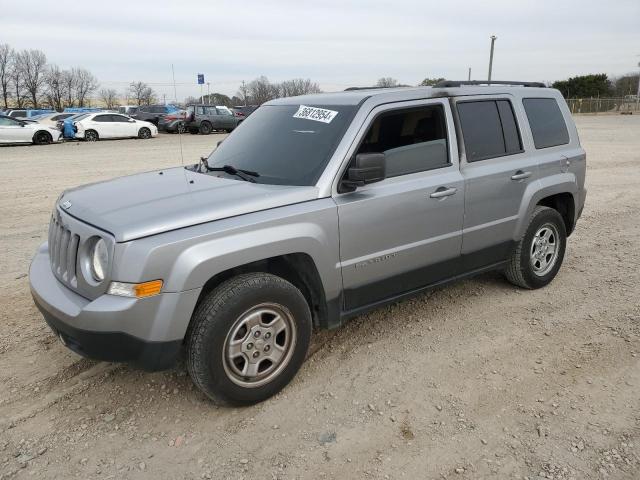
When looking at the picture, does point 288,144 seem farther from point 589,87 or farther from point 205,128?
point 589,87

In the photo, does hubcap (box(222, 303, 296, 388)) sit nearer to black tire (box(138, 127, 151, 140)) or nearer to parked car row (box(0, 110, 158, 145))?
parked car row (box(0, 110, 158, 145))

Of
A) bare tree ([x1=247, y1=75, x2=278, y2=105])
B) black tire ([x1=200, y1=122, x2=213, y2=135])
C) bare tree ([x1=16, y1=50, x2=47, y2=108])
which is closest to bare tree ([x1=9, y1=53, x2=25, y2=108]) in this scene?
bare tree ([x1=16, y1=50, x2=47, y2=108])

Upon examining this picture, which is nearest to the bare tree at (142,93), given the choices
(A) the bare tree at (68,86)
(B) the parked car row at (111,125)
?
(A) the bare tree at (68,86)

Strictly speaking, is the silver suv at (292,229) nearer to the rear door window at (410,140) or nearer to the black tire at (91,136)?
the rear door window at (410,140)

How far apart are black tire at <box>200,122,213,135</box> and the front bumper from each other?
26.3 meters

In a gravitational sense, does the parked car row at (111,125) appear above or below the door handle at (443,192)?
above

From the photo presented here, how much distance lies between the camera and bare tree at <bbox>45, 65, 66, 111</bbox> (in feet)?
268

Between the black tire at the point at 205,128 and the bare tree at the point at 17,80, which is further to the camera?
the bare tree at the point at 17,80

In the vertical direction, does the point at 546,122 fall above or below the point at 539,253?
above

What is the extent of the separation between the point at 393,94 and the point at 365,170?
0.87 meters

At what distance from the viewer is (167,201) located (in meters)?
3.18

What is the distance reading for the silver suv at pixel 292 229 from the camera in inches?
112

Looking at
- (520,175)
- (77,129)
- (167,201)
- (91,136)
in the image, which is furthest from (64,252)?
(91,136)

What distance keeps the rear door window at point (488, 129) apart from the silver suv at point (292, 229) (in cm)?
1
